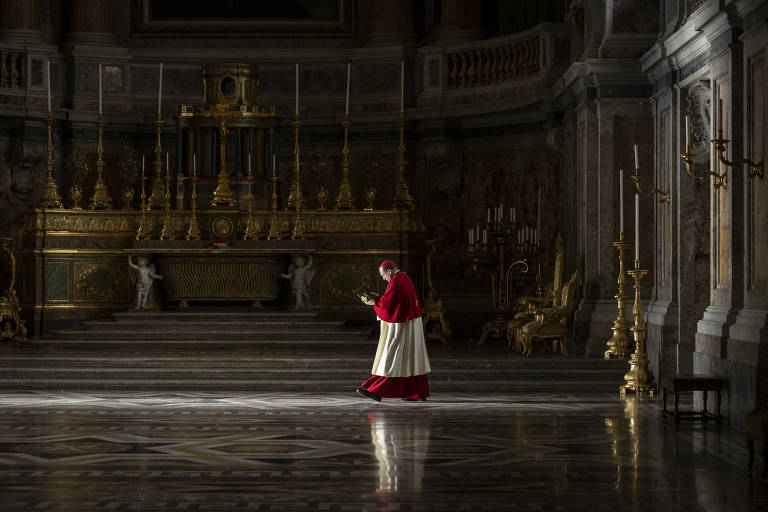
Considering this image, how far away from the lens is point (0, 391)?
14.6 metres

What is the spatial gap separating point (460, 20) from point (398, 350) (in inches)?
368

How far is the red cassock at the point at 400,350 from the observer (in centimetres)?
1366

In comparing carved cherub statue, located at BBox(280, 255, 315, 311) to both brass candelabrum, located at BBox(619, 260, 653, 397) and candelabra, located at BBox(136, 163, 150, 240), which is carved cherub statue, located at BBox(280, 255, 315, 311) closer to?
candelabra, located at BBox(136, 163, 150, 240)

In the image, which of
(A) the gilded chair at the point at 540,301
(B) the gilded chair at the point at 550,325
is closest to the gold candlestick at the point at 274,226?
(A) the gilded chair at the point at 540,301

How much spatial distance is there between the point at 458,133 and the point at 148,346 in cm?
672

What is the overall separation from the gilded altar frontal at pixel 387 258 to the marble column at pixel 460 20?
39mm

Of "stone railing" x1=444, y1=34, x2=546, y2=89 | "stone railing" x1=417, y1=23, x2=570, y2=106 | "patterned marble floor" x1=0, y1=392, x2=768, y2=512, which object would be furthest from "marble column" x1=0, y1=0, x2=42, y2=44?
"patterned marble floor" x1=0, y1=392, x2=768, y2=512

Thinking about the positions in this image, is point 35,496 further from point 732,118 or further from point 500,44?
point 500,44

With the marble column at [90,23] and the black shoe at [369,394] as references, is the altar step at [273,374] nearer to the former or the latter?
the black shoe at [369,394]

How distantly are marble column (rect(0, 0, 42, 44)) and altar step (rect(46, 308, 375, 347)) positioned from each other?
231 inches

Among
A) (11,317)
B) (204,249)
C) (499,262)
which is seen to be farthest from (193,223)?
(499,262)

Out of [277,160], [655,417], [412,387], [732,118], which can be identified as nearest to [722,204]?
[732,118]

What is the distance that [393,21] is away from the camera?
2200 centimetres

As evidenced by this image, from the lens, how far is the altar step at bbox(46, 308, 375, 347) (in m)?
17.2
